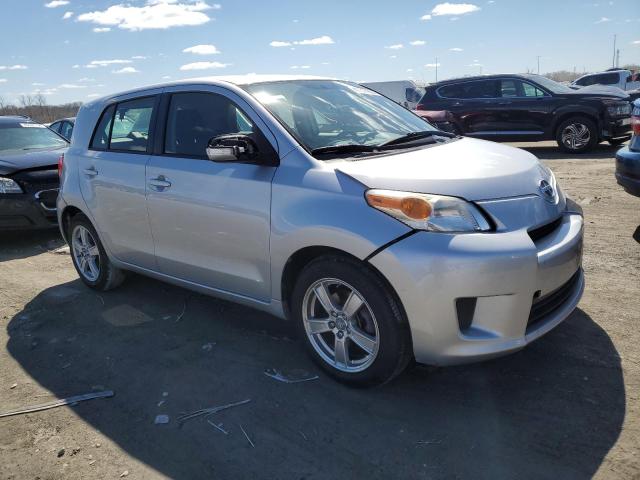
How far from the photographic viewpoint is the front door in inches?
131

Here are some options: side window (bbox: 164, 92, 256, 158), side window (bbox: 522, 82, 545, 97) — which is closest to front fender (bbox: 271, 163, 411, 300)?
side window (bbox: 164, 92, 256, 158)

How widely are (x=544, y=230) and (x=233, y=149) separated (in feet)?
5.96

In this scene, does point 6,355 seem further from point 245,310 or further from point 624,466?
point 624,466

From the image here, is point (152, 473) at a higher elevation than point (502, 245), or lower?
lower

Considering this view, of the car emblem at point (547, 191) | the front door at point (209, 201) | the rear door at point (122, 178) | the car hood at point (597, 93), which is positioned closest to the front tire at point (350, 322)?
the front door at point (209, 201)

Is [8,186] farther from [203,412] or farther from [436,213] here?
[436,213]

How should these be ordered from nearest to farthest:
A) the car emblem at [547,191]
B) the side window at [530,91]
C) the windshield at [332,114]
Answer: the car emblem at [547,191] → the windshield at [332,114] → the side window at [530,91]

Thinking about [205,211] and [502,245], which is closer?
[502,245]

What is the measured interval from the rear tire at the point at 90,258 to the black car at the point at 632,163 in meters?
4.69

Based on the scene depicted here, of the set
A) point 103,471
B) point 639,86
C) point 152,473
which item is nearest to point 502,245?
point 152,473

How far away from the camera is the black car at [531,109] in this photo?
11.0 meters

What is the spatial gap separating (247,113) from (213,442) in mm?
1955

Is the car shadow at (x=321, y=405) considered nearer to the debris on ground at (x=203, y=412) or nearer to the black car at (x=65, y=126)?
the debris on ground at (x=203, y=412)

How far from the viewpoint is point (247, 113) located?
3.46 metres
